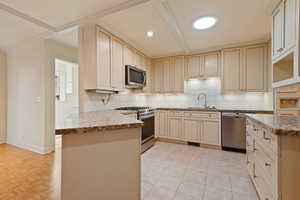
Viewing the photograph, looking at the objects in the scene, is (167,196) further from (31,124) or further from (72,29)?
(31,124)

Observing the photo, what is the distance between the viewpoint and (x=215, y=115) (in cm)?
332

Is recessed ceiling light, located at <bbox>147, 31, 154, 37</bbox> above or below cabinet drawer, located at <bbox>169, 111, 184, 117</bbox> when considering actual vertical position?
above

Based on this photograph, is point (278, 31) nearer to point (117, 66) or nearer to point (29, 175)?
point (117, 66)

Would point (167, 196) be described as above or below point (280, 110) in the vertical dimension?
below

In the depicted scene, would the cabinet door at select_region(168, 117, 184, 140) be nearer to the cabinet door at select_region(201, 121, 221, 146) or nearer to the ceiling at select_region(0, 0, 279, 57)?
the cabinet door at select_region(201, 121, 221, 146)

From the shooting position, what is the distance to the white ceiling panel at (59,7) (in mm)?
1908

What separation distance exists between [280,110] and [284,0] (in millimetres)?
1822

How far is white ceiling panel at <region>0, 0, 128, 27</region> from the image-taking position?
1.91 meters

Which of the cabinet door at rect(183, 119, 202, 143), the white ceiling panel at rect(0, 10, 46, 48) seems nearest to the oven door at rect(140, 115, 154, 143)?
the cabinet door at rect(183, 119, 202, 143)

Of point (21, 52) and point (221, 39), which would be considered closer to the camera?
point (221, 39)

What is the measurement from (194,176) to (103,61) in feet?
7.96

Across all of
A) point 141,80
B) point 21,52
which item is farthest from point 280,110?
point 21,52

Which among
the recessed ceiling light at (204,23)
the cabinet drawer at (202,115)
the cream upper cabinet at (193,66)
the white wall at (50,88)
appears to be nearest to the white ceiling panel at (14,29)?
the white wall at (50,88)

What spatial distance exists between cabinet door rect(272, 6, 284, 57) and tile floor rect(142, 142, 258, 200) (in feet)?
5.88
